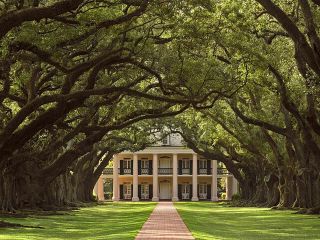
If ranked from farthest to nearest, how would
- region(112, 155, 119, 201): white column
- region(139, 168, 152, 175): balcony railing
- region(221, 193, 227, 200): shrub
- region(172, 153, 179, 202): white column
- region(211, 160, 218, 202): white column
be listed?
region(221, 193, 227, 200): shrub
region(139, 168, 152, 175): balcony railing
region(112, 155, 119, 201): white column
region(211, 160, 218, 202): white column
region(172, 153, 179, 202): white column

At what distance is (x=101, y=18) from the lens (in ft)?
71.2

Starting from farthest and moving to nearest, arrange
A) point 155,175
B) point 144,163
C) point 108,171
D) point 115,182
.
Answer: point 108,171
point 144,163
point 115,182
point 155,175

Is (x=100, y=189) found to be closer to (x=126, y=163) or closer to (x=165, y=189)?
(x=126, y=163)

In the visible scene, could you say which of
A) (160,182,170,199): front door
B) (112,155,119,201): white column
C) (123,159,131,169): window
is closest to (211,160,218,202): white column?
(160,182,170,199): front door

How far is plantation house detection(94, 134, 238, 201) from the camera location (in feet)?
334

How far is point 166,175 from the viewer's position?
103 m

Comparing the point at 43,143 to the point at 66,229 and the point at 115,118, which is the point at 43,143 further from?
the point at 66,229

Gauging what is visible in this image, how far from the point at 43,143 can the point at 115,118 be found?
5153 mm

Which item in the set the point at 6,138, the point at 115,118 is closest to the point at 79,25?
the point at 6,138

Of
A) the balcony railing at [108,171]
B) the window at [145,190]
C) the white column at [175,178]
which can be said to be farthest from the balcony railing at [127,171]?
the white column at [175,178]

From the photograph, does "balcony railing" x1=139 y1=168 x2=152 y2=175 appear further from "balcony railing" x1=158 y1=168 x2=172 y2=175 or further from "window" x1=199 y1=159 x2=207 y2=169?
"window" x1=199 y1=159 x2=207 y2=169

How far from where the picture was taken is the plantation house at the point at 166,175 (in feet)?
334

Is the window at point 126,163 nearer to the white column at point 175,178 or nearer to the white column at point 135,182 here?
the white column at point 135,182

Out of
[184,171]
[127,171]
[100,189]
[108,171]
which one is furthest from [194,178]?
[100,189]
